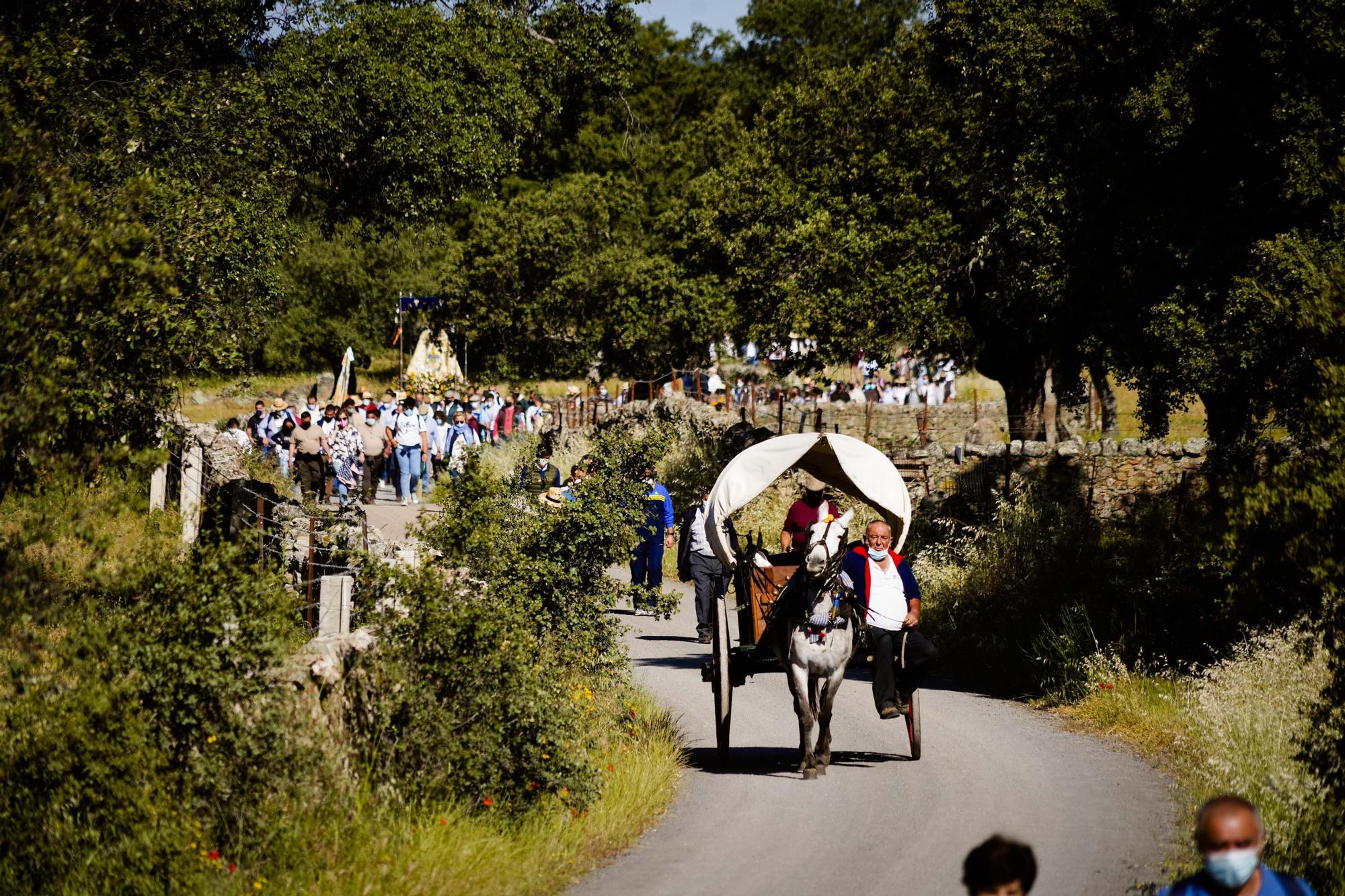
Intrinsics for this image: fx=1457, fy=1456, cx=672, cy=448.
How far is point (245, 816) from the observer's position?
7.79 metres

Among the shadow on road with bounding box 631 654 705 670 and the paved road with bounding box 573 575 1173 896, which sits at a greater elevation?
the shadow on road with bounding box 631 654 705 670

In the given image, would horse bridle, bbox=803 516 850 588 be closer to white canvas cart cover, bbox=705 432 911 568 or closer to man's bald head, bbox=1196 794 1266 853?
white canvas cart cover, bbox=705 432 911 568

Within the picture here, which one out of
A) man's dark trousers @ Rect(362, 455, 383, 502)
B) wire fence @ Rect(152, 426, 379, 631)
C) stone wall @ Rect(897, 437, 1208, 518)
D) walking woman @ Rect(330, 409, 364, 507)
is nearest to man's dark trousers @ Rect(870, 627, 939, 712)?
wire fence @ Rect(152, 426, 379, 631)

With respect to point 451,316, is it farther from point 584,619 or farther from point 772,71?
point 584,619

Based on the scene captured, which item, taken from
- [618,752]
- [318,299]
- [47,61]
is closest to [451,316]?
[318,299]

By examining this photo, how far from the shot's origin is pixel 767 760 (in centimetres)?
1255

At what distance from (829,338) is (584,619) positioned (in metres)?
12.9

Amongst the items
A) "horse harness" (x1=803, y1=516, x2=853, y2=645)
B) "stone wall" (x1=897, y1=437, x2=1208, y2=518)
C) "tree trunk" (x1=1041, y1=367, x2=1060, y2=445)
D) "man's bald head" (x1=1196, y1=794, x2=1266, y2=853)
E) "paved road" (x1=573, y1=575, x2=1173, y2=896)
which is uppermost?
"tree trunk" (x1=1041, y1=367, x2=1060, y2=445)

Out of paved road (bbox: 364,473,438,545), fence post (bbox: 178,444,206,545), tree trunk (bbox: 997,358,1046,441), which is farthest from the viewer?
tree trunk (bbox: 997,358,1046,441)

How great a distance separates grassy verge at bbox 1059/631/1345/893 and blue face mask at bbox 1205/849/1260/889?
9.80 ft

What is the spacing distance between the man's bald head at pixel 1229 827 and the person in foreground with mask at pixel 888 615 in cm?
635

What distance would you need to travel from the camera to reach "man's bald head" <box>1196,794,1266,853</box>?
16.3ft

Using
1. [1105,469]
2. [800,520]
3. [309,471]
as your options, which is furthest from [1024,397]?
[800,520]

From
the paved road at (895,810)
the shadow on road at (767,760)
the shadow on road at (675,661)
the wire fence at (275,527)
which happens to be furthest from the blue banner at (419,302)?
the shadow on road at (767,760)
